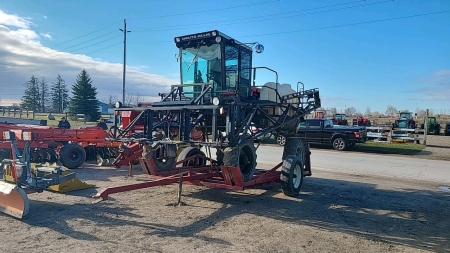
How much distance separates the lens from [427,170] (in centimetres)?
1398

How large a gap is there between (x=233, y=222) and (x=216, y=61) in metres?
4.10

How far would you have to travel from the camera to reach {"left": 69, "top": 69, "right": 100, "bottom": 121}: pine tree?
169 ft

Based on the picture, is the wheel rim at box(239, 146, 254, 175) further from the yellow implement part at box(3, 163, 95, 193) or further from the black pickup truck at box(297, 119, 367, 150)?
the black pickup truck at box(297, 119, 367, 150)

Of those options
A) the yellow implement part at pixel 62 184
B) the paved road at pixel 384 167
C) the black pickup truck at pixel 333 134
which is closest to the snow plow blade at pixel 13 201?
the yellow implement part at pixel 62 184

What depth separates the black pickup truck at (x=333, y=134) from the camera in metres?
21.7

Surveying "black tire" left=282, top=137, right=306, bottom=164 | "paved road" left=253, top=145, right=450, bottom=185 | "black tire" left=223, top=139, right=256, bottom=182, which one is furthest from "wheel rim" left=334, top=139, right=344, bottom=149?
"black tire" left=223, top=139, right=256, bottom=182

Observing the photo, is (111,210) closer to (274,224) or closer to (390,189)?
(274,224)

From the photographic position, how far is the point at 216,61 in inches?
340

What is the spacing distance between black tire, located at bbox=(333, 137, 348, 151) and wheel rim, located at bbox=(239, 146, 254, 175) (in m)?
15.5

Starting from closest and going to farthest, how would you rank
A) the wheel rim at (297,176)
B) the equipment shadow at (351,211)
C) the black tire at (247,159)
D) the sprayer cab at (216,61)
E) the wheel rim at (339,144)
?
1. the equipment shadow at (351,211)
2. the black tire at (247,159)
3. the wheel rim at (297,176)
4. the sprayer cab at (216,61)
5. the wheel rim at (339,144)

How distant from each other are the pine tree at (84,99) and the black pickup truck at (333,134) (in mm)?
37038

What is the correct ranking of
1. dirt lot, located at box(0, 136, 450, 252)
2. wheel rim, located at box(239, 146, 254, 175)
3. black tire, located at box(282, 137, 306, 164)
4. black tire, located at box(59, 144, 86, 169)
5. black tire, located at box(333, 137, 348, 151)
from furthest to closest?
black tire, located at box(333, 137, 348, 151)
black tire, located at box(59, 144, 86, 169)
black tire, located at box(282, 137, 306, 164)
wheel rim, located at box(239, 146, 254, 175)
dirt lot, located at box(0, 136, 450, 252)

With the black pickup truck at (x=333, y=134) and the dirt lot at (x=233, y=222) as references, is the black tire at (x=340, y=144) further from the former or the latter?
the dirt lot at (x=233, y=222)

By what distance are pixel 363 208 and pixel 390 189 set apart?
2834 mm
